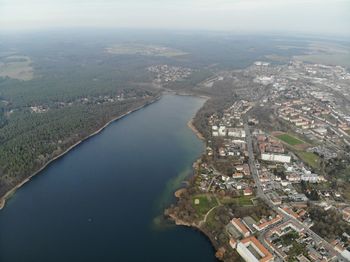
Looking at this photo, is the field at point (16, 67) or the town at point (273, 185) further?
the field at point (16, 67)

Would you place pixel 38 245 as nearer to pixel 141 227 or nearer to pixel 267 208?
pixel 141 227

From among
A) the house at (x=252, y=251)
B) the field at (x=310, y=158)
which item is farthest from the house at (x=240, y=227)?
the field at (x=310, y=158)

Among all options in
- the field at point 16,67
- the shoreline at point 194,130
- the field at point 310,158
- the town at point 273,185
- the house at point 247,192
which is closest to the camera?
the town at point 273,185

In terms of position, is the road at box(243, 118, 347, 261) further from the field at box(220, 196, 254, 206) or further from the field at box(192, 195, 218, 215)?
the field at box(192, 195, 218, 215)

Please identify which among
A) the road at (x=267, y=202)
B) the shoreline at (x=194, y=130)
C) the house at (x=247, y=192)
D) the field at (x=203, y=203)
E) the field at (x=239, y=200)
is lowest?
the shoreline at (x=194, y=130)

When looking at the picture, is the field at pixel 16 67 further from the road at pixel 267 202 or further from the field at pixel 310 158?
the field at pixel 310 158

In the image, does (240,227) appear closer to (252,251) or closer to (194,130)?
(252,251)

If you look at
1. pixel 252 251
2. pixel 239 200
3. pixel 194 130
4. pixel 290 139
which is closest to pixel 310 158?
pixel 290 139
